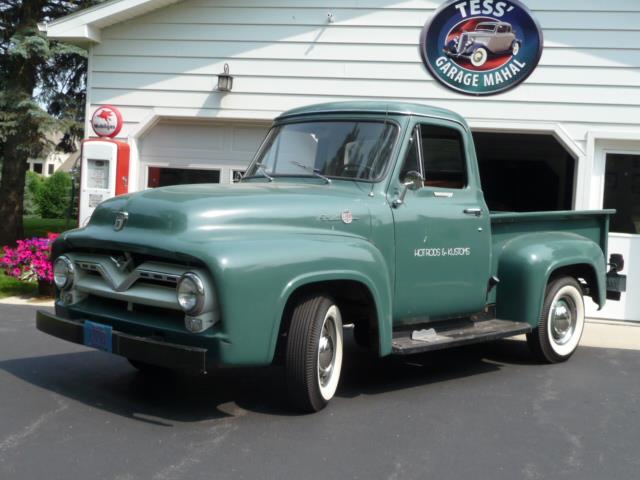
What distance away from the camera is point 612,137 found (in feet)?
32.0

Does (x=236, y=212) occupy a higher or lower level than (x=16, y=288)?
higher

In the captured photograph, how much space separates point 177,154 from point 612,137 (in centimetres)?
578

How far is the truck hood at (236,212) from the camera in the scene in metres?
Result: 4.64

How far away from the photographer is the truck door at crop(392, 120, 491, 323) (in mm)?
5691

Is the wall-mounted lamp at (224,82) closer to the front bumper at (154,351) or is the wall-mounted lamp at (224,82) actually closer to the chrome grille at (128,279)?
the chrome grille at (128,279)

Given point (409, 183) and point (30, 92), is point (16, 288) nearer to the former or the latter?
point (30, 92)

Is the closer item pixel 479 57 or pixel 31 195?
pixel 479 57

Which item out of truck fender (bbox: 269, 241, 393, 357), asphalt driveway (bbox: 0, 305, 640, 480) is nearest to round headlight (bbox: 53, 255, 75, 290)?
asphalt driveway (bbox: 0, 305, 640, 480)

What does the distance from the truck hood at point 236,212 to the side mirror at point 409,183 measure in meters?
0.25

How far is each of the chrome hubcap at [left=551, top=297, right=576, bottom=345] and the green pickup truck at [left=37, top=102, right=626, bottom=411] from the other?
0.03 m

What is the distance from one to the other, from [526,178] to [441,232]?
12081 mm

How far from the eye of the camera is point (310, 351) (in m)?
4.77

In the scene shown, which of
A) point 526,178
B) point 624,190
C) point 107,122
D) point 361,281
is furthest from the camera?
point 526,178

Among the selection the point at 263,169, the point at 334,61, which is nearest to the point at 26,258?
the point at 334,61
